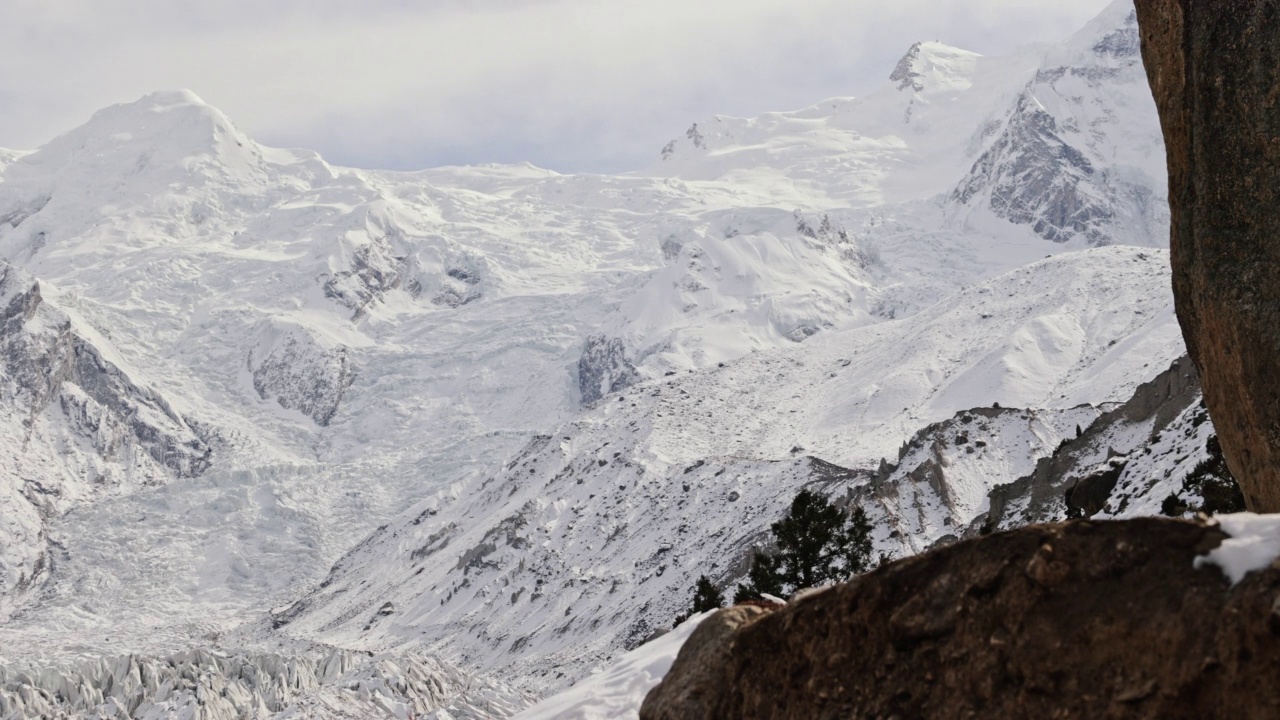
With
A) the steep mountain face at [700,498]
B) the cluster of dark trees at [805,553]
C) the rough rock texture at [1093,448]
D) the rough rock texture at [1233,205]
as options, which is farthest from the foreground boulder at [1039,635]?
the steep mountain face at [700,498]

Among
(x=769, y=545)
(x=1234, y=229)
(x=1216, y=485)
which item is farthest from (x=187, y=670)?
(x=1234, y=229)

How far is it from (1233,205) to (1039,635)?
8032mm

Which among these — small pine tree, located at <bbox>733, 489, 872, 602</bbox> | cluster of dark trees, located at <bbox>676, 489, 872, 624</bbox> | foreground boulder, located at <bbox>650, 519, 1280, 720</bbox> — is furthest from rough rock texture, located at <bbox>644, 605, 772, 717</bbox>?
small pine tree, located at <bbox>733, 489, 872, 602</bbox>

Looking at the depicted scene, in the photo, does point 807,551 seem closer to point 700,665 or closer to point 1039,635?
point 700,665

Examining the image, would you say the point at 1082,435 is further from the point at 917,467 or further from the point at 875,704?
the point at 875,704

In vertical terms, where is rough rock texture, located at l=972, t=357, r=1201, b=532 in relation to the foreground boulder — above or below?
below

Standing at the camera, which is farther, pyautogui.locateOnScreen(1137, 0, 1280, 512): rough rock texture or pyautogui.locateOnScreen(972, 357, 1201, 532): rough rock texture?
pyautogui.locateOnScreen(972, 357, 1201, 532): rough rock texture

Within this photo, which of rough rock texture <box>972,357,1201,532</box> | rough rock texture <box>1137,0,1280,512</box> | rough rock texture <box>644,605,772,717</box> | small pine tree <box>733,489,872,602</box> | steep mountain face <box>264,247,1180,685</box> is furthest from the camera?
steep mountain face <box>264,247,1180,685</box>

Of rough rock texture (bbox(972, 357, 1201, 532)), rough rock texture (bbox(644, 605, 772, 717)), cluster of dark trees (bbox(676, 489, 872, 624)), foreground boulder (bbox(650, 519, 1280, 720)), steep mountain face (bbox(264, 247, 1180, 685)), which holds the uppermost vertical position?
foreground boulder (bbox(650, 519, 1280, 720))

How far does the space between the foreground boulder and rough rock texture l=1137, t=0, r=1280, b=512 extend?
6.46 m

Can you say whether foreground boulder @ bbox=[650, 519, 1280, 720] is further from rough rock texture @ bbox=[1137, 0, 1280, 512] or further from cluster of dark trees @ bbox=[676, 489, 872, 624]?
cluster of dark trees @ bbox=[676, 489, 872, 624]

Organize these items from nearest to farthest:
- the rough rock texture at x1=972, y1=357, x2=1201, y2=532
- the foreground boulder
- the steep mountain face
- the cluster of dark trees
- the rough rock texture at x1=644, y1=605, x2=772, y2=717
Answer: the foreground boulder → the rough rock texture at x1=644, y1=605, x2=772, y2=717 → the cluster of dark trees → the rough rock texture at x1=972, y1=357, x2=1201, y2=532 → the steep mountain face

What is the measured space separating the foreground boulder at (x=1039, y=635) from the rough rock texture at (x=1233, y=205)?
646cm

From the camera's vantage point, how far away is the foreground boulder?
1038 cm
